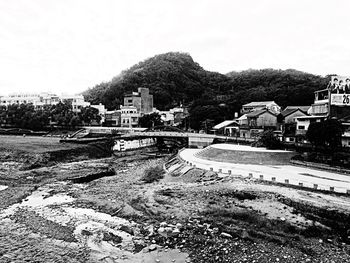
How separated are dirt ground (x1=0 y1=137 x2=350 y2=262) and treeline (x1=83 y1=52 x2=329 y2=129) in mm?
51166

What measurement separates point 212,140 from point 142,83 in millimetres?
64179

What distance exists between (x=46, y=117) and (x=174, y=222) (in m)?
61.6

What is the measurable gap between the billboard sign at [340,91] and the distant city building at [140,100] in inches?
2168

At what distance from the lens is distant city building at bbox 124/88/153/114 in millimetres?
85438

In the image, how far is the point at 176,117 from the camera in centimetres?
8000

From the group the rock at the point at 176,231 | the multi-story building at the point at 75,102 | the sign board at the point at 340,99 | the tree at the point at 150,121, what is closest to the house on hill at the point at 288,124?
the sign board at the point at 340,99

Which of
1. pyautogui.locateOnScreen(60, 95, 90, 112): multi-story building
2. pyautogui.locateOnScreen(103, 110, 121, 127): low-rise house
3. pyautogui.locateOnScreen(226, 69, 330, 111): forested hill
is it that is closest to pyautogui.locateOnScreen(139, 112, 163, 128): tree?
pyautogui.locateOnScreen(103, 110, 121, 127): low-rise house

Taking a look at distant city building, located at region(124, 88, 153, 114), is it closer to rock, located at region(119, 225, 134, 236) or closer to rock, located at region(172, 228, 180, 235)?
rock, located at region(119, 225, 134, 236)

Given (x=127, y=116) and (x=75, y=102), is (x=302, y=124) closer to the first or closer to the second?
(x=127, y=116)

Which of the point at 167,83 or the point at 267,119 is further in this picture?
the point at 167,83

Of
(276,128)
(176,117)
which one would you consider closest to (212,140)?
(276,128)

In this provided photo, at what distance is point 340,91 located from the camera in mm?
37562

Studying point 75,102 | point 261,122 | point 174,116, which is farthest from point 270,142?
point 75,102

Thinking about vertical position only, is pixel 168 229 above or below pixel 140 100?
below
